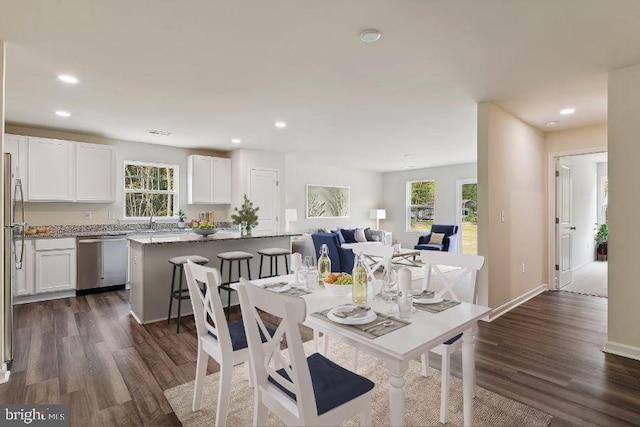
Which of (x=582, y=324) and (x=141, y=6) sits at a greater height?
(x=141, y=6)

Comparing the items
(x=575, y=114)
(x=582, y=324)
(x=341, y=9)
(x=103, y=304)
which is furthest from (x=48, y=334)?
(x=575, y=114)

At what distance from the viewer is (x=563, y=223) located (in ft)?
17.2

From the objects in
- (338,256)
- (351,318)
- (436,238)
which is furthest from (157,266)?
(436,238)

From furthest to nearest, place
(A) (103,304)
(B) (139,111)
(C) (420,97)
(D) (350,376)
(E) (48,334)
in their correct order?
(A) (103,304) < (B) (139,111) < (C) (420,97) < (E) (48,334) < (D) (350,376)

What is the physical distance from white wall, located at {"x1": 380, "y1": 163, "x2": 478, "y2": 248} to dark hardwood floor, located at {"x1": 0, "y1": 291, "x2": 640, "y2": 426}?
5.08 metres

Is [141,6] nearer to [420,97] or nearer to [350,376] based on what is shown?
[350,376]

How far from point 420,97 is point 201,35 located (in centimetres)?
228

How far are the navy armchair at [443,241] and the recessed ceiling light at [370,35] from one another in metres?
Result: 6.08

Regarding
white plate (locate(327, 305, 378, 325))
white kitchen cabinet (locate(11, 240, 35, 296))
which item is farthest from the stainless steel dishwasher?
white plate (locate(327, 305, 378, 325))

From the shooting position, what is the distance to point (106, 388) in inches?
91.8

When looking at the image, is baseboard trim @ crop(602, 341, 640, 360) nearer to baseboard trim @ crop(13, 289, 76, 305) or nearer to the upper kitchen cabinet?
the upper kitchen cabinet

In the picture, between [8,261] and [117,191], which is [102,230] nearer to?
[117,191]

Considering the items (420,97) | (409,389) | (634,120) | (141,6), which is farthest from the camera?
(420,97)

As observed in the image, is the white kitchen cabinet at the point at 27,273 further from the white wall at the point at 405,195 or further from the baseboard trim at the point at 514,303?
the white wall at the point at 405,195
